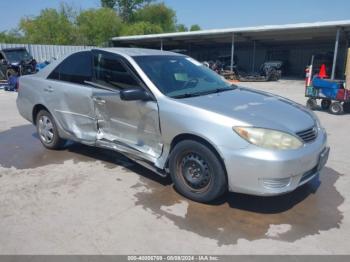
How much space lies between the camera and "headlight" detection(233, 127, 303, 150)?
3148 mm

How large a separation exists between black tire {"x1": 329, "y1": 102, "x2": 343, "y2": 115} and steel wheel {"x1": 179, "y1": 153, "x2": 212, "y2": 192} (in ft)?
23.8

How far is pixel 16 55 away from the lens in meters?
17.4

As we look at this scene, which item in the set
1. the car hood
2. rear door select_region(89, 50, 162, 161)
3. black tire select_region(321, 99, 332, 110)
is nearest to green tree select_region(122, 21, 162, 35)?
black tire select_region(321, 99, 332, 110)

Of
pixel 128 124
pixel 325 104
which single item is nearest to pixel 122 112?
pixel 128 124

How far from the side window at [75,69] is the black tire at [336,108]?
7.45 m

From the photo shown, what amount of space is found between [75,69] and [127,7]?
54469 millimetres

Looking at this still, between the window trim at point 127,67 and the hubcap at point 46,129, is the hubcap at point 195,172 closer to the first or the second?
the window trim at point 127,67

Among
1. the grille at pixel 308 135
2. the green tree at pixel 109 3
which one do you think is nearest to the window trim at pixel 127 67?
the grille at pixel 308 135

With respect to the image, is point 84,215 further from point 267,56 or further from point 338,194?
point 267,56

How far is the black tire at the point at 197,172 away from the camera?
11.1ft

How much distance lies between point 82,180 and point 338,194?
3.19 meters

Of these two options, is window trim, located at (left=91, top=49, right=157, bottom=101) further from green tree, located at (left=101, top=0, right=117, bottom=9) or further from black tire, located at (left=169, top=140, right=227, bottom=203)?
green tree, located at (left=101, top=0, right=117, bottom=9)

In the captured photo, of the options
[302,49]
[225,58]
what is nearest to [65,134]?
[225,58]

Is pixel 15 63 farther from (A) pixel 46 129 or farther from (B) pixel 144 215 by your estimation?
(B) pixel 144 215
